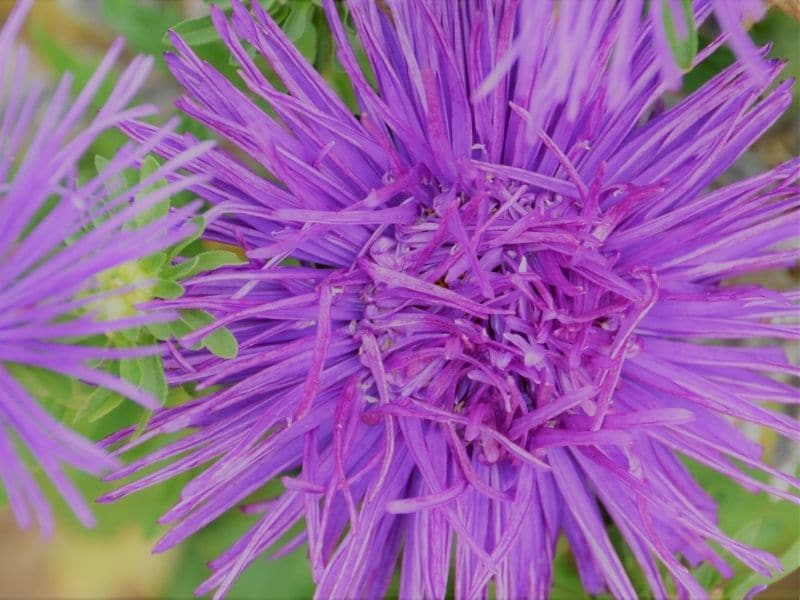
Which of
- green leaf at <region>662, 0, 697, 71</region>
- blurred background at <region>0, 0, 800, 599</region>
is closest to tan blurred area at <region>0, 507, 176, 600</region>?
blurred background at <region>0, 0, 800, 599</region>

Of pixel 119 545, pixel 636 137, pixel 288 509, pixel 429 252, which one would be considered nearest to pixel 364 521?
pixel 288 509

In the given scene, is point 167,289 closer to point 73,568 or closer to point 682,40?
point 682,40

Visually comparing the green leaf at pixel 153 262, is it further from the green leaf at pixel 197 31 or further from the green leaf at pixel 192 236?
the green leaf at pixel 197 31

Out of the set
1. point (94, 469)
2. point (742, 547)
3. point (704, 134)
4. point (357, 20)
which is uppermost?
point (357, 20)

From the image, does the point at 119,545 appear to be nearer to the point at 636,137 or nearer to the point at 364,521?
the point at 364,521

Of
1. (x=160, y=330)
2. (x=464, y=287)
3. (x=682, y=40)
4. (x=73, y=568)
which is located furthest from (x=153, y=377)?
(x=73, y=568)

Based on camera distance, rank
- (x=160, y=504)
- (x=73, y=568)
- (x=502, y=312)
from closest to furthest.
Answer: (x=502, y=312)
(x=160, y=504)
(x=73, y=568)
